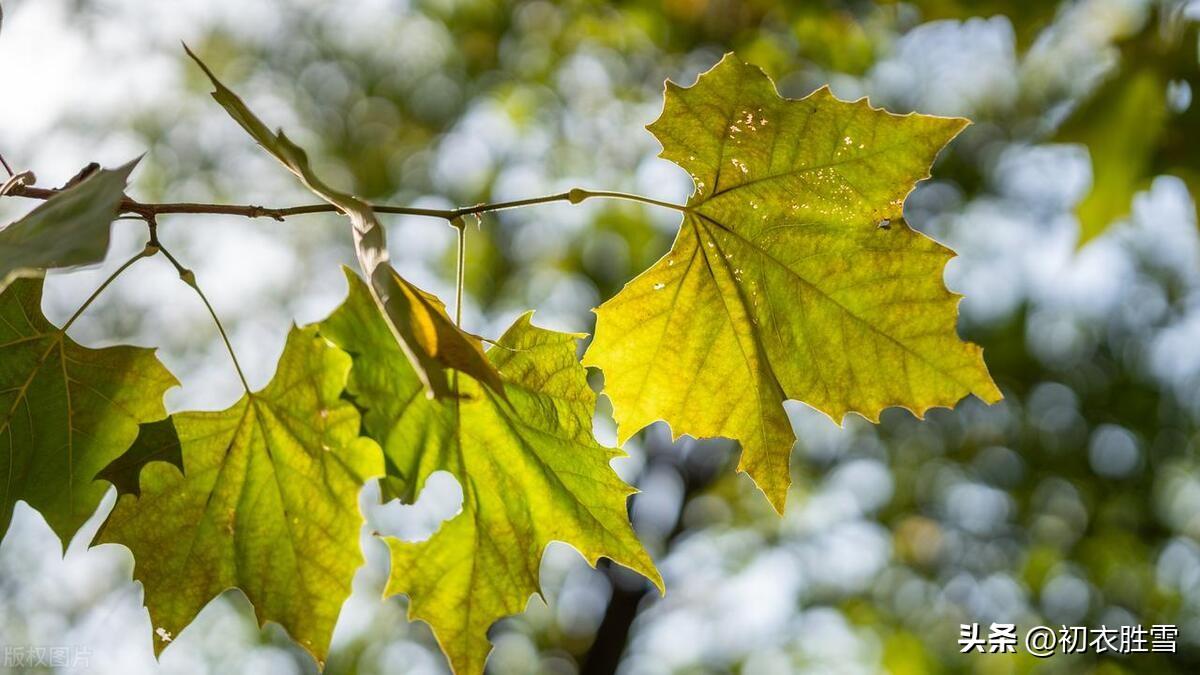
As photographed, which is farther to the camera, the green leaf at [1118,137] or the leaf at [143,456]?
the green leaf at [1118,137]

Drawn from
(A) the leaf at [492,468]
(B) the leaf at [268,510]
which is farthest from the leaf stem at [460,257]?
(B) the leaf at [268,510]

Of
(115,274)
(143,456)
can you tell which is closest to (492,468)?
(143,456)

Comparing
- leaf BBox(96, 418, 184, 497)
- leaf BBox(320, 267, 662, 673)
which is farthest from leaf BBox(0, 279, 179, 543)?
leaf BBox(320, 267, 662, 673)

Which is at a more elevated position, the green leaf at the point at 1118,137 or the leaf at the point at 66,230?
the green leaf at the point at 1118,137

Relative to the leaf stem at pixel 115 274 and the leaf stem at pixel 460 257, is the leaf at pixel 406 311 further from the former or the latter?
the leaf stem at pixel 115 274

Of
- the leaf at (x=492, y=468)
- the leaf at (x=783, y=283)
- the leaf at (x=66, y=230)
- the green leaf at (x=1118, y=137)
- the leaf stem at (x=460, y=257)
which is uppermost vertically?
the green leaf at (x=1118, y=137)

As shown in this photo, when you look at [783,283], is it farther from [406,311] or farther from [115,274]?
[115,274]

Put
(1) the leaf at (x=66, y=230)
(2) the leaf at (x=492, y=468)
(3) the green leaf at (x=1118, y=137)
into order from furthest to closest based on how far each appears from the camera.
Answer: (3) the green leaf at (x=1118, y=137) < (2) the leaf at (x=492, y=468) < (1) the leaf at (x=66, y=230)
